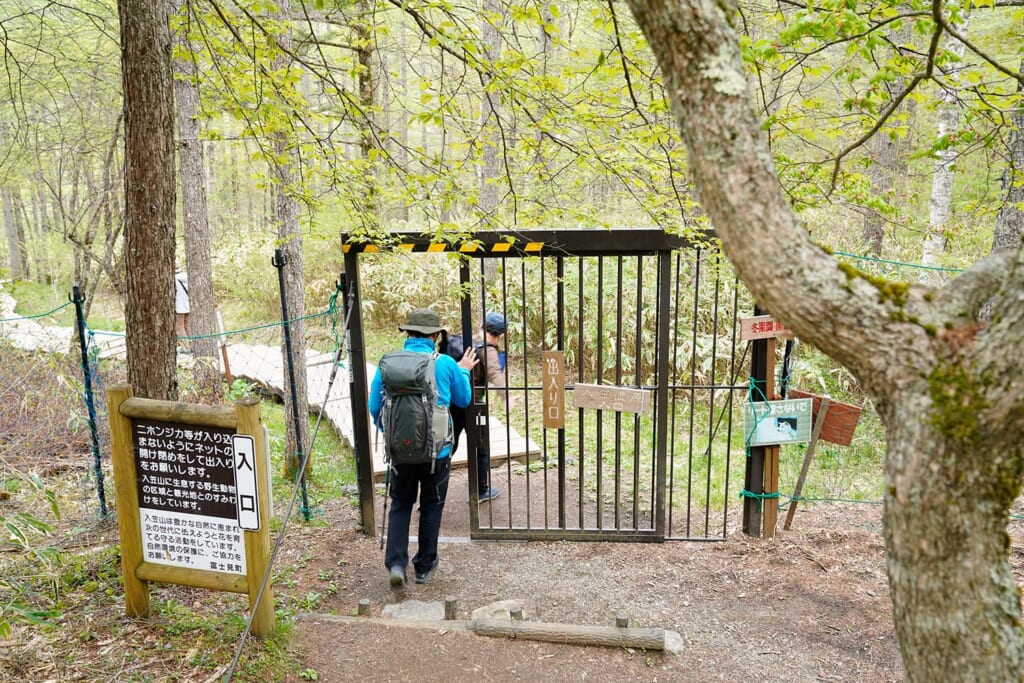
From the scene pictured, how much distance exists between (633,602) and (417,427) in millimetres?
1909

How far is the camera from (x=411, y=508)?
480 cm

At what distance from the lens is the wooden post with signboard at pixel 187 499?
11.4 feet

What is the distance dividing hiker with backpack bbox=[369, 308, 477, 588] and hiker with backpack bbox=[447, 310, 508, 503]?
385 mm

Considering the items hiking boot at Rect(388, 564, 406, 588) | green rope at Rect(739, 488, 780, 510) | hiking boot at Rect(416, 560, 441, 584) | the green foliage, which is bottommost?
hiking boot at Rect(416, 560, 441, 584)

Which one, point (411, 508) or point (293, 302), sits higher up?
point (293, 302)

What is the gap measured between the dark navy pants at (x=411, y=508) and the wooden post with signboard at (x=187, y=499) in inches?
48.4

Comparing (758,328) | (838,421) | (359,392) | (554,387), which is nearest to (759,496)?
(838,421)

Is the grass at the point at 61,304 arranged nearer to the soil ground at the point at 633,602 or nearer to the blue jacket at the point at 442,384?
the soil ground at the point at 633,602

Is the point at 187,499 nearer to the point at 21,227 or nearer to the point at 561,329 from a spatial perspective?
the point at 561,329

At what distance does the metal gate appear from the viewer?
4.98 metres

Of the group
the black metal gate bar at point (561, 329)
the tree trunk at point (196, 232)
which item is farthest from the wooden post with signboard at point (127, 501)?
the tree trunk at point (196, 232)

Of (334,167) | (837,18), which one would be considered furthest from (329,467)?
(837,18)

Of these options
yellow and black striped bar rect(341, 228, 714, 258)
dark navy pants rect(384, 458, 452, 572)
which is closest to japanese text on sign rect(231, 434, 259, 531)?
dark navy pants rect(384, 458, 452, 572)

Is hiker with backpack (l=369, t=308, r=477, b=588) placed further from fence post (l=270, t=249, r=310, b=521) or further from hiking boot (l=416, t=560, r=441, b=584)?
fence post (l=270, t=249, r=310, b=521)
